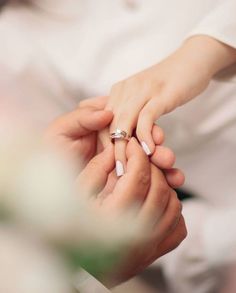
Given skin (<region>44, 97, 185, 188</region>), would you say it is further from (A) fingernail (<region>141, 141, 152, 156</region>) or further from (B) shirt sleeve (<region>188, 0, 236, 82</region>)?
(B) shirt sleeve (<region>188, 0, 236, 82</region>)

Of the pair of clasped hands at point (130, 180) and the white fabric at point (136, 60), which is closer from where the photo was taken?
the pair of clasped hands at point (130, 180)

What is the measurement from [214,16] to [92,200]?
0.33 metres

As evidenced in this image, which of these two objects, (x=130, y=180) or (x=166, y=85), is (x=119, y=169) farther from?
(x=166, y=85)

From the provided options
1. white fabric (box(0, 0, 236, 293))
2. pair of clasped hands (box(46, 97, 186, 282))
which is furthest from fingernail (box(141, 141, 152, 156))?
white fabric (box(0, 0, 236, 293))

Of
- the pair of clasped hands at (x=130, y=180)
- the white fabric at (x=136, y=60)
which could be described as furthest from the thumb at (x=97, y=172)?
the white fabric at (x=136, y=60)

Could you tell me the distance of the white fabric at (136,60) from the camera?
61cm

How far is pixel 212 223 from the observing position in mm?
563

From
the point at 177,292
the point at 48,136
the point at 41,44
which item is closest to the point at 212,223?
the point at 177,292

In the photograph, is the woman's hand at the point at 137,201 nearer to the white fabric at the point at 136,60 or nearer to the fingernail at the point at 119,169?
the fingernail at the point at 119,169

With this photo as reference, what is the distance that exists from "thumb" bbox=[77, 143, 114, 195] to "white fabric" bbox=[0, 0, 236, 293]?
116 mm

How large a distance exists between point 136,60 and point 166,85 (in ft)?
0.39

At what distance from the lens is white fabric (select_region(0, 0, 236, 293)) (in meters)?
0.61

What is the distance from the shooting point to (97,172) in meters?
0.42

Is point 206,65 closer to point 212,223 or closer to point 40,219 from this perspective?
point 212,223
